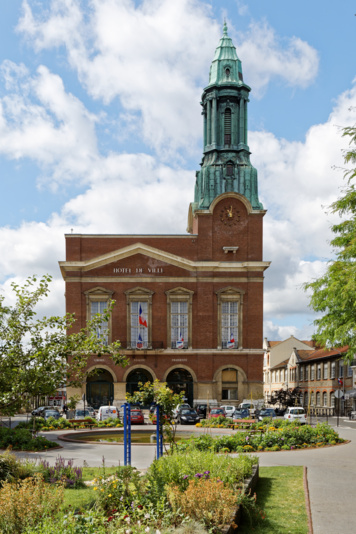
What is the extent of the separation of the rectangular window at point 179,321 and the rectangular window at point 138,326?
278 cm

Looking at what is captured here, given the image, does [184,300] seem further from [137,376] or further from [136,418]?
[136,418]

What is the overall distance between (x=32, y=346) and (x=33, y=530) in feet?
18.0

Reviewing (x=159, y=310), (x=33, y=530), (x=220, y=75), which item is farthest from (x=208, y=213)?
(x=33, y=530)

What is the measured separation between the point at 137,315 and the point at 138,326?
112 centimetres

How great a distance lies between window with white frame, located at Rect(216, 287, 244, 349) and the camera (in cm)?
6469

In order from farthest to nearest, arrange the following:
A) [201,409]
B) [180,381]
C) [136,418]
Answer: [180,381]
[201,409]
[136,418]

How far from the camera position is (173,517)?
982cm

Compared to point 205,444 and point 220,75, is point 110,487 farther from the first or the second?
point 220,75

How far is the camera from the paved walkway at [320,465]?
1250 cm

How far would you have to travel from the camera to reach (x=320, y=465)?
20.0 metres

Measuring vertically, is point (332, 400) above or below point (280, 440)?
below

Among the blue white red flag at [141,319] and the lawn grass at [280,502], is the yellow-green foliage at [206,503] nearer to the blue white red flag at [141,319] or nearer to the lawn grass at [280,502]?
the lawn grass at [280,502]

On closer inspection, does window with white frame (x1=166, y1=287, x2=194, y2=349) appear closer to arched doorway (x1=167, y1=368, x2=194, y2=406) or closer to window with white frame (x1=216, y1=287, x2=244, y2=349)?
arched doorway (x1=167, y1=368, x2=194, y2=406)

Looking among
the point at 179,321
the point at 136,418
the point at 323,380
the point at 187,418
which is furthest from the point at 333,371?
the point at 136,418
